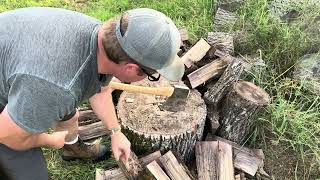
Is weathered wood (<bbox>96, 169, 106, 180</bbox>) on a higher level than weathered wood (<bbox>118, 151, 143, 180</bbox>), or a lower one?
lower

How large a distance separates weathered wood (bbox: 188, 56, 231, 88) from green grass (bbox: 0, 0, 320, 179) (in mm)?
319

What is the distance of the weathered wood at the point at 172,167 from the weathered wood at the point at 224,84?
2.08ft

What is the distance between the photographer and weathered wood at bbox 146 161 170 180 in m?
3.12

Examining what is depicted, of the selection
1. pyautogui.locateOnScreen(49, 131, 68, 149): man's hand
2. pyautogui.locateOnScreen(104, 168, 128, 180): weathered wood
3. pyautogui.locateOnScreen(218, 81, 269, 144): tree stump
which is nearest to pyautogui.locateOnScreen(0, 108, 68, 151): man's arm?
pyautogui.locateOnScreen(49, 131, 68, 149): man's hand

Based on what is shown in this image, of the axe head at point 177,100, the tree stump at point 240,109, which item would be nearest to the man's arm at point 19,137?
the axe head at point 177,100

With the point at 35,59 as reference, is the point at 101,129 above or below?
below

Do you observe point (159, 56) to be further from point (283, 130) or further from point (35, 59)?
point (283, 130)

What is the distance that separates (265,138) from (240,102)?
53 centimetres

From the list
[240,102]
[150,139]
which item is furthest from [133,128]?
[240,102]

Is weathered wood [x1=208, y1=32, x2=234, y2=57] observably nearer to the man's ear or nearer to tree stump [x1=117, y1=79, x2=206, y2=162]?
tree stump [x1=117, y1=79, x2=206, y2=162]

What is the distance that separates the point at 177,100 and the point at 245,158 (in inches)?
28.9

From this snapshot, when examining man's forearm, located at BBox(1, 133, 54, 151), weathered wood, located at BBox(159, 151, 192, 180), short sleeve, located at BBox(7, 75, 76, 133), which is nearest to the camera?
short sleeve, located at BBox(7, 75, 76, 133)

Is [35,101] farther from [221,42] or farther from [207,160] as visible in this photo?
[221,42]

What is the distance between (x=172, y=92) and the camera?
3393mm
